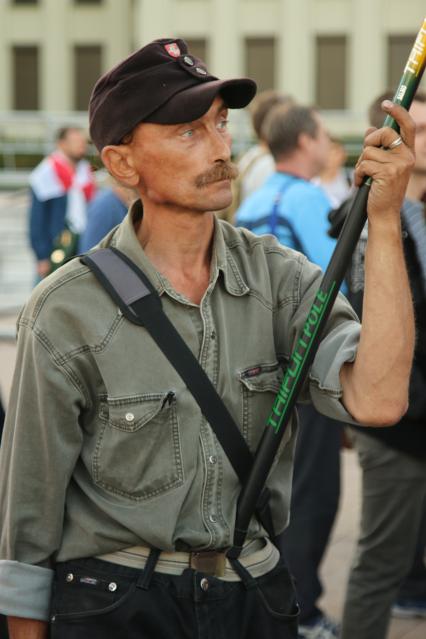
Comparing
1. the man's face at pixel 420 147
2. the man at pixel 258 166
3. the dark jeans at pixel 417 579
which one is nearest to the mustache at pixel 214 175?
the man's face at pixel 420 147

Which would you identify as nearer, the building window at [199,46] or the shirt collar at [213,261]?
the shirt collar at [213,261]

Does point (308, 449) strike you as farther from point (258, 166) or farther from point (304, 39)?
point (304, 39)

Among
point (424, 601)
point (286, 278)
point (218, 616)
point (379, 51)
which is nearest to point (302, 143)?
point (424, 601)

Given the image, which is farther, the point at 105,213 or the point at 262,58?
the point at 262,58

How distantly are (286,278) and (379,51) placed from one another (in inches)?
1708

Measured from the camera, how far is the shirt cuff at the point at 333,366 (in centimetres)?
271

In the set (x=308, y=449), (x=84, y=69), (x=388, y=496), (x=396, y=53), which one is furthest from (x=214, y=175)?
(x=84, y=69)

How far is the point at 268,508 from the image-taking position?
2828mm

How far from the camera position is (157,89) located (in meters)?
2.75

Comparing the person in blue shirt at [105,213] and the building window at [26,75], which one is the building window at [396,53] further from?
the person in blue shirt at [105,213]

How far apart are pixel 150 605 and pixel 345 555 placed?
3693 millimetres

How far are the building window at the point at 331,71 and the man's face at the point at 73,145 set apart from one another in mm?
34365

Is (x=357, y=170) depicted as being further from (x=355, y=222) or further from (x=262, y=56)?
(x=262, y=56)

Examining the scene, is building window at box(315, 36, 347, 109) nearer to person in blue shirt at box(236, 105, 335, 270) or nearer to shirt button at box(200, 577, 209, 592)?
person in blue shirt at box(236, 105, 335, 270)
